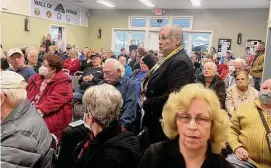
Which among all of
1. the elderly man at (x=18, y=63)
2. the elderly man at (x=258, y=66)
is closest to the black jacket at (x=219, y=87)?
the elderly man at (x=18, y=63)

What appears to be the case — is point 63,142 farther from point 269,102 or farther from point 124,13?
point 124,13

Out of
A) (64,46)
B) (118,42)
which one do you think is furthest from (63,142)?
(118,42)

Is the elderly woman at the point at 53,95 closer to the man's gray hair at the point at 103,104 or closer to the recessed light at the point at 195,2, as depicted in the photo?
the man's gray hair at the point at 103,104

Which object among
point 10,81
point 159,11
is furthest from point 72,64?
point 159,11

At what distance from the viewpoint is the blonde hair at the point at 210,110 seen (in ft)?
4.30

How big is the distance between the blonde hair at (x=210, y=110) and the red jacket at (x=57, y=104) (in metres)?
1.40

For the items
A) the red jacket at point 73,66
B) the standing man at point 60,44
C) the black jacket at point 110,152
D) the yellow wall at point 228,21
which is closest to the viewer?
the black jacket at point 110,152

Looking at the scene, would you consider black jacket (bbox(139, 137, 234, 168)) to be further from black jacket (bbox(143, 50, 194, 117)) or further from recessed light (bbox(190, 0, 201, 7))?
recessed light (bbox(190, 0, 201, 7))

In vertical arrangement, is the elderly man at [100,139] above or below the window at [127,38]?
below

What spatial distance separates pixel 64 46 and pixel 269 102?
10.1 m

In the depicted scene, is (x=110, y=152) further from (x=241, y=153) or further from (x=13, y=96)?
(x=241, y=153)

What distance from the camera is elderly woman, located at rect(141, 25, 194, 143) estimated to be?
1.95 meters

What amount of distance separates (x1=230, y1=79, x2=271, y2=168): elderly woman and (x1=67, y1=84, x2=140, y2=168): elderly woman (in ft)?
2.95


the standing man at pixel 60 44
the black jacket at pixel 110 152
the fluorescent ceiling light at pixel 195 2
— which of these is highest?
the fluorescent ceiling light at pixel 195 2
